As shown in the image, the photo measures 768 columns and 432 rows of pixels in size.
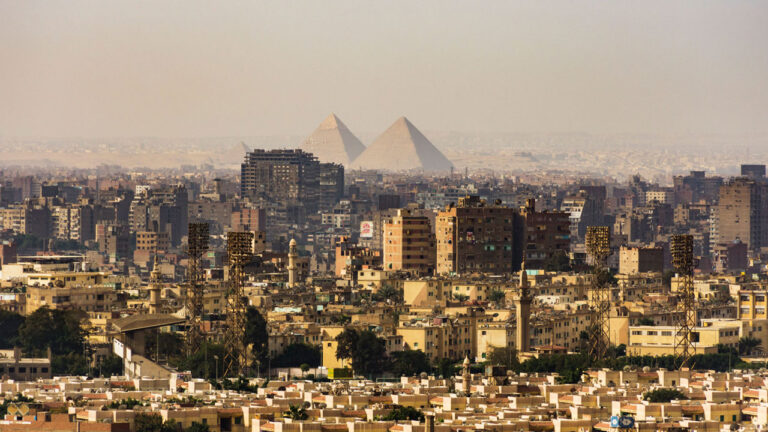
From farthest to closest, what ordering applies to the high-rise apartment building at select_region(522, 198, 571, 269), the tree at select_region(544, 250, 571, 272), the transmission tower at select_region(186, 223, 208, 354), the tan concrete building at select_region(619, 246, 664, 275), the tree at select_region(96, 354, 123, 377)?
the tan concrete building at select_region(619, 246, 664, 275)
the high-rise apartment building at select_region(522, 198, 571, 269)
the tree at select_region(544, 250, 571, 272)
the transmission tower at select_region(186, 223, 208, 354)
the tree at select_region(96, 354, 123, 377)

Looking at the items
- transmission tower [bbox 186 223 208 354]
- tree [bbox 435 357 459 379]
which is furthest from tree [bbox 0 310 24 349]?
tree [bbox 435 357 459 379]

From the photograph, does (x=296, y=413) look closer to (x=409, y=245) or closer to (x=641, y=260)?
(x=409, y=245)

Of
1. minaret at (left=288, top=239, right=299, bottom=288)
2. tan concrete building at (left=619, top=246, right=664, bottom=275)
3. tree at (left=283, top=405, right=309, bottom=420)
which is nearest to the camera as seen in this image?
tree at (left=283, top=405, right=309, bottom=420)

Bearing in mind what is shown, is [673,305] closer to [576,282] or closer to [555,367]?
[576,282]

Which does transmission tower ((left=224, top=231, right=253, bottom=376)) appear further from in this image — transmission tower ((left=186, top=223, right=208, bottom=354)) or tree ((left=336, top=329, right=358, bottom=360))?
tree ((left=336, top=329, right=358, bottom=360))

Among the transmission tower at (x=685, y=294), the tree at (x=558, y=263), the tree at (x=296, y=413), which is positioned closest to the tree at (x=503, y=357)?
the transmission tower at (x=685, y=294)

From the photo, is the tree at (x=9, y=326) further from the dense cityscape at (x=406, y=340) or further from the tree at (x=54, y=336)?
the tree at (x=54, y=336)

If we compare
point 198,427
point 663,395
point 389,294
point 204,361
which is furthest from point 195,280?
point 198,427
